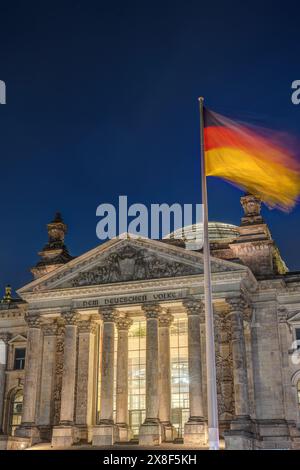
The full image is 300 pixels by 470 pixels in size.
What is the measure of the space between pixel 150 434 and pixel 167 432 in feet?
8.07

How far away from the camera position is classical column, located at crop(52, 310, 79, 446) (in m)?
49.4

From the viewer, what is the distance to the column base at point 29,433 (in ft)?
166

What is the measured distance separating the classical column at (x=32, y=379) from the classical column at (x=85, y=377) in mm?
3382

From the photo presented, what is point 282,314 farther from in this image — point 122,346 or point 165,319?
point 122,346

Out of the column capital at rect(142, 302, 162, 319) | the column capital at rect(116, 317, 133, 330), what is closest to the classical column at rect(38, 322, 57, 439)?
the column capital at rect(116, 317, 133, 330)

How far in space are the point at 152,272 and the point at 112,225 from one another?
5.32 meters

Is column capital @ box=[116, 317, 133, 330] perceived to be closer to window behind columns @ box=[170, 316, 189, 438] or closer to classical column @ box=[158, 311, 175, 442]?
classical column @ box=[158, 311, 175, 442]

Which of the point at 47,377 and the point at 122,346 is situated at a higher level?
the point at 122,346

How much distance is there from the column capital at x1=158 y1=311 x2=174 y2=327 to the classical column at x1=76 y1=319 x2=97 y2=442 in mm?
6341

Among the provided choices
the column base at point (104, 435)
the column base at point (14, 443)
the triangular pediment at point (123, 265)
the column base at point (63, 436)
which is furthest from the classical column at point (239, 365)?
the column base at point (14, 443)

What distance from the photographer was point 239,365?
4734 centimetres

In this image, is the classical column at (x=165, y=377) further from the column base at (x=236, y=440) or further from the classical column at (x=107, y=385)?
the column base at (x=236, y=440)

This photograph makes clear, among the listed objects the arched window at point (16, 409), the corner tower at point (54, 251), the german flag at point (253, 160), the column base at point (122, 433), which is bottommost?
the column base at point (122, 433)

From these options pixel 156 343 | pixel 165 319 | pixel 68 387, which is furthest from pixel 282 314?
pixel 68 387
